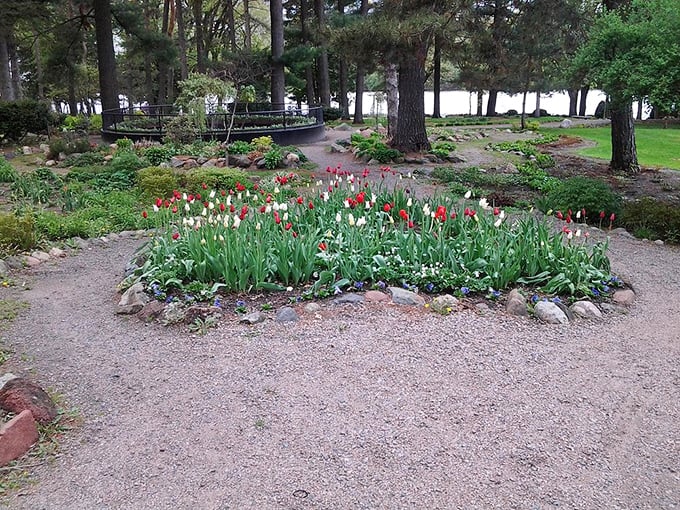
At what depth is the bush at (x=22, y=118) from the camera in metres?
14.2

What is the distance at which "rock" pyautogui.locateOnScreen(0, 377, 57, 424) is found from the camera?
104 inches

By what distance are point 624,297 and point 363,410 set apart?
101 inches

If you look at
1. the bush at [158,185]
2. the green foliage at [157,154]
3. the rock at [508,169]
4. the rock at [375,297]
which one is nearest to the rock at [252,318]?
the rock at [375,297]

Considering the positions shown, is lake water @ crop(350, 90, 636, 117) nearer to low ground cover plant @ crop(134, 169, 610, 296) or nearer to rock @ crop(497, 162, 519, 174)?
rock @ crop(497, 162, 519, 174)

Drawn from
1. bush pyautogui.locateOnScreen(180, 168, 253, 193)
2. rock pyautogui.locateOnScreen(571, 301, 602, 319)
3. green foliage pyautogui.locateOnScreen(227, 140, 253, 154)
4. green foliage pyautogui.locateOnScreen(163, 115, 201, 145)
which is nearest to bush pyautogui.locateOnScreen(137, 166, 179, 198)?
bush pyautogui.locateOnScreen(180, 168, 253, 193)

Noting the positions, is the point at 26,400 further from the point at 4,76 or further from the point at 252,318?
the point at 4,76

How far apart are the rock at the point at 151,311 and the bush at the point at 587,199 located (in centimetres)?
495

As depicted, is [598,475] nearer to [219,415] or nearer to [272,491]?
[272,491]

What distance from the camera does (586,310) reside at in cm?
403

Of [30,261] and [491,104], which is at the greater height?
[491,104]

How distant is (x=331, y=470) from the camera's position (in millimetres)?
2404

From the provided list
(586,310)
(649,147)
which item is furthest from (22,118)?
(649,147)

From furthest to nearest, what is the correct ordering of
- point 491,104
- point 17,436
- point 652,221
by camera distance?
point 491,104 < point 652,221 < point 17,436

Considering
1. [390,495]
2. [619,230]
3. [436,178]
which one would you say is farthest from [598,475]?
[436,178]
